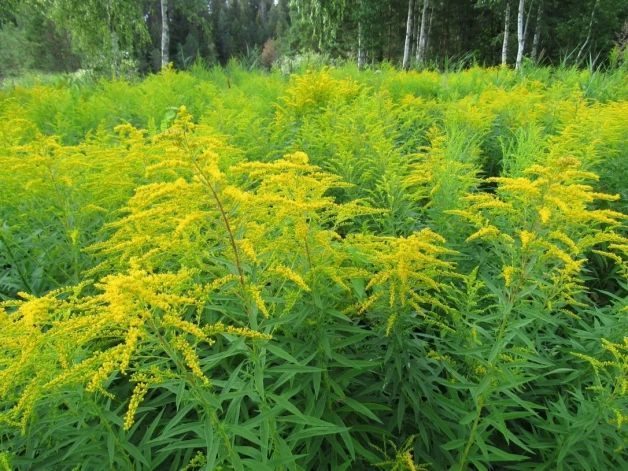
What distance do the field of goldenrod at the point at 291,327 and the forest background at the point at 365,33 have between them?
7.98 m

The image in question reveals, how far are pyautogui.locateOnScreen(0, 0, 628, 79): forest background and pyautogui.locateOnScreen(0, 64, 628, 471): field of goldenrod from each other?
26.2 ft

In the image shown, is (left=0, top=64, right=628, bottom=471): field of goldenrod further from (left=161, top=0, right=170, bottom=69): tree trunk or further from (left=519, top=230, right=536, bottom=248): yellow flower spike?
(left=161, top=0, right=170, bottom=69): tree trunk

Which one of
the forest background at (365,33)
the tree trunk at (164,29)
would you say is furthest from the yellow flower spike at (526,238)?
the tree trunk at (164,29)

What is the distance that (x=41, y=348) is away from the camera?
1.33 meters

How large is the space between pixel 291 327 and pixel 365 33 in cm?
2043

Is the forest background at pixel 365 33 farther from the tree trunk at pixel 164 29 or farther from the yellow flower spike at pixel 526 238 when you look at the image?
the yellow flower spike at pixel 526 238

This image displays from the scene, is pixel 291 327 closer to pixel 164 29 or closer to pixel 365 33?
pixel 164 29

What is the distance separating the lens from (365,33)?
19094 mm

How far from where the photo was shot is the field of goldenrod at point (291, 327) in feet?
3.87

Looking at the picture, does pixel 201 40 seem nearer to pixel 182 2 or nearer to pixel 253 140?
pixel 182 2

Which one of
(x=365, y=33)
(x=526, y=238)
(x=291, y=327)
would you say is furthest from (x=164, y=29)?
(x=365, y=33)

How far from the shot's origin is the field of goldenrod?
1.18 meters

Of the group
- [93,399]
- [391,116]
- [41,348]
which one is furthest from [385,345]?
[391,116]

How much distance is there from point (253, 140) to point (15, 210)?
1922 millimetres
